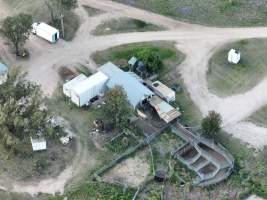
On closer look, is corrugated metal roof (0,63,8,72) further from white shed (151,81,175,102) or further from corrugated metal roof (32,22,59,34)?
white shed (151,81,175,102)

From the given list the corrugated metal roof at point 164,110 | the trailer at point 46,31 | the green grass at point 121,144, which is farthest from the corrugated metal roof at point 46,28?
the green grass at point 121,144

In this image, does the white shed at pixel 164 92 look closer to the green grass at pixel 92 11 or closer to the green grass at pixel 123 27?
the green grass at pixel 123 27

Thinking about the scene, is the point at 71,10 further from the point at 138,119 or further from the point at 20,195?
the point at 20,195

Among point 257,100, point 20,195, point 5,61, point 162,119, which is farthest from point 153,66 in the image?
point 20,195

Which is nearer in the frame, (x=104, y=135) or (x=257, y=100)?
(x=104, y=135)

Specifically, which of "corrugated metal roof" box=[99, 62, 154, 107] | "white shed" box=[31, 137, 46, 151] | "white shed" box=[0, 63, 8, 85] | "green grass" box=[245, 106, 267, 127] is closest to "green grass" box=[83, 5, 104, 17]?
"corrugated metal roof" box=[99, 62, 154, 107]

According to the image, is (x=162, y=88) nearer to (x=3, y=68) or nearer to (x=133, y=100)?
(x=133, y=100)
